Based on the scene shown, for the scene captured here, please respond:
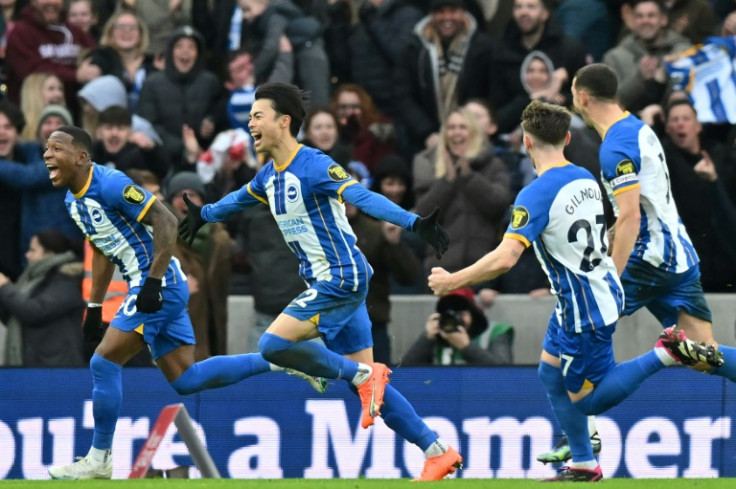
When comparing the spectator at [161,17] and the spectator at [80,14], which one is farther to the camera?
the spectator at [161,17]

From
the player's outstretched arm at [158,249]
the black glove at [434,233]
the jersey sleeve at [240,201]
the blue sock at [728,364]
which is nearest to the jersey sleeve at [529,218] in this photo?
the black glove at [434,233]

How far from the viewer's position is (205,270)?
12.6 m

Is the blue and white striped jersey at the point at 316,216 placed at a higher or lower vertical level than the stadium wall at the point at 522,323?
higher

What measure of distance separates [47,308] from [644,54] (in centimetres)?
547

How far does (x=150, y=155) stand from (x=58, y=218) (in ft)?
3.06

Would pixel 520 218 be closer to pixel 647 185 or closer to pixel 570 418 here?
pixel 570 418

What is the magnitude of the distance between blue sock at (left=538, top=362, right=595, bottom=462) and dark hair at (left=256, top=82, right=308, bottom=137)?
212 centimetres

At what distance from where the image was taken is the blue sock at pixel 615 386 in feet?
28.6

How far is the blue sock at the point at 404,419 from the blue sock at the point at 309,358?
0.93ft

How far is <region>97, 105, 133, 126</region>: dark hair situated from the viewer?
1329cm

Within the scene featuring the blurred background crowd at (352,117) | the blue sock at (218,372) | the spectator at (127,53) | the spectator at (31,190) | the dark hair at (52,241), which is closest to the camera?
the blue sock at (218,372)

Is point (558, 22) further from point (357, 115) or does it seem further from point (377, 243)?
point (377, 243)

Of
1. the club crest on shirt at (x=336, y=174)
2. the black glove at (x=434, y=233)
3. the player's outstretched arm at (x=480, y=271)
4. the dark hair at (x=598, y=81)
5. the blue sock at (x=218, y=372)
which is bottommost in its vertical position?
the blue sock at (x=218, y=372)

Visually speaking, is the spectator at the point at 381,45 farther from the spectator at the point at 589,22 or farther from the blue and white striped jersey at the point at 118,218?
the blue and white striped jersey at the point at 118,218
